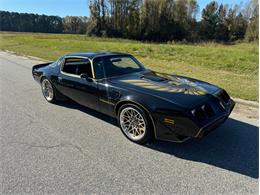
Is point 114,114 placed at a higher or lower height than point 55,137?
higher

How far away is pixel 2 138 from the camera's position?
144 inches

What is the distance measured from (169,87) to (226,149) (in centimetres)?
127

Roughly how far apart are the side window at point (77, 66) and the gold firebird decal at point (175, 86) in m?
1.00

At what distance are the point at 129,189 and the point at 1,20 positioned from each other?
99301 mm

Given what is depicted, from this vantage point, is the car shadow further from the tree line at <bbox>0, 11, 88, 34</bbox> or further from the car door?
the tree line at <bbox>0, 11, 88, 34</bbox>

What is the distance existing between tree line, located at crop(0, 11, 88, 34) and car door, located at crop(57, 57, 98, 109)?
281 ft

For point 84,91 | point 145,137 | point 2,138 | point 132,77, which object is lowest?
point 2,138

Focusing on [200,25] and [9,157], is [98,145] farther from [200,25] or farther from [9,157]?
[200,25]

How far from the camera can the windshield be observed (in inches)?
167

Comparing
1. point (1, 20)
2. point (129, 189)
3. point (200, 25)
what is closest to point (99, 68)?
point (129, 189)

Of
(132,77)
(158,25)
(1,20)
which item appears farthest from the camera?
(1,20)

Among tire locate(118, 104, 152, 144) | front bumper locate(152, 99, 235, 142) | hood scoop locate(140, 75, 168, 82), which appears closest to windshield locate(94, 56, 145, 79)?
hood scoop locate(140, 75, 168, 82)

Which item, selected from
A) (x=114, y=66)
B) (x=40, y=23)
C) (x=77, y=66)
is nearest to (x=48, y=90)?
(x=77, y=66)

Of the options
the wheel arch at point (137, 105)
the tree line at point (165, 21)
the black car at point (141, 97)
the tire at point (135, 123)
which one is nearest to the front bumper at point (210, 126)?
the black car at point (141, 97)
